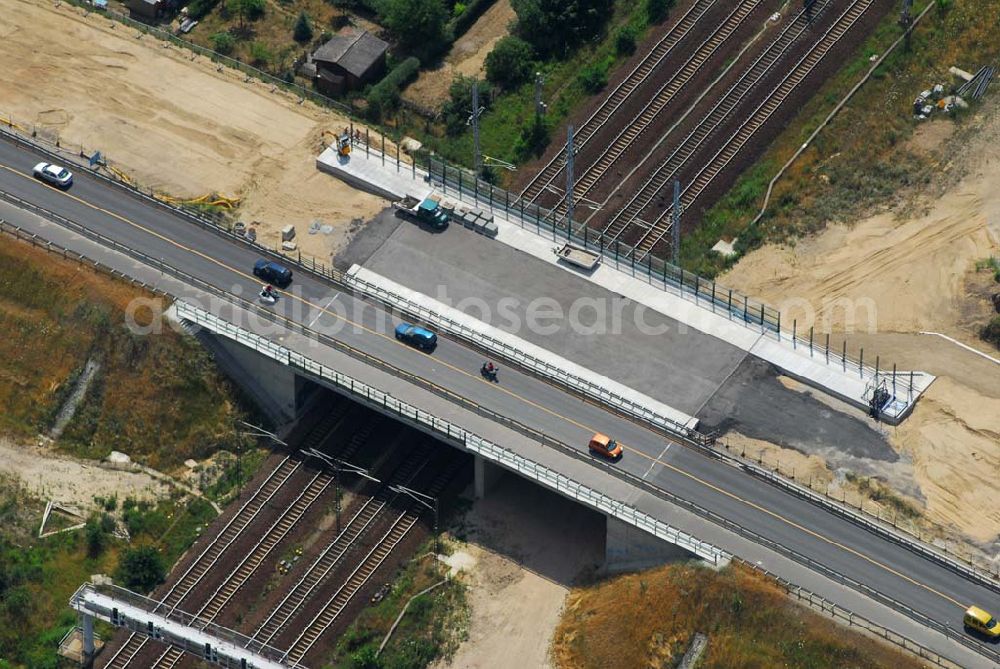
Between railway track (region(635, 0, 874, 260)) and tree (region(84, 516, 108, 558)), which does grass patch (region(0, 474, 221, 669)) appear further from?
railway track (region(635, 0, 874, 260))

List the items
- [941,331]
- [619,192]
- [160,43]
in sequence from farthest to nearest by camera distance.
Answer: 1. [160,43]
2. [619,192]
3. [941,331]

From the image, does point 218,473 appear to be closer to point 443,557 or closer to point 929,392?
point 443,557

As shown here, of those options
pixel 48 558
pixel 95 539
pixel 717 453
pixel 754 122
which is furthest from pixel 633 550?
pixel 754 122

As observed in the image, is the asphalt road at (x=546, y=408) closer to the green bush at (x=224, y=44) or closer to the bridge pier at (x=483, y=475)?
the bridge pier at (x=483, y=475)

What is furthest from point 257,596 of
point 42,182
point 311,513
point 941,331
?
point 941,331

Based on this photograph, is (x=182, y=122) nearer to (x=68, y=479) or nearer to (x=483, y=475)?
(x=68, y=479)

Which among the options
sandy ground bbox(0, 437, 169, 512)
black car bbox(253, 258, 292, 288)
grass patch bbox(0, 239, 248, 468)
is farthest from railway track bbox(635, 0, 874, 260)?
sandy ground bbox(0, 437, 169, 512)

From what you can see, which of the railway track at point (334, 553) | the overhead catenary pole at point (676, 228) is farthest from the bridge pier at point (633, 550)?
the overhead catenary pole at point (676, 228)
